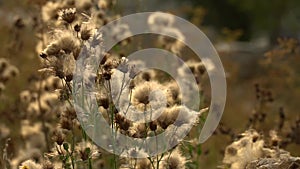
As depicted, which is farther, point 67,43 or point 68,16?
point 68,16

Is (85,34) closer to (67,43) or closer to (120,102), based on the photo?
(67,43)

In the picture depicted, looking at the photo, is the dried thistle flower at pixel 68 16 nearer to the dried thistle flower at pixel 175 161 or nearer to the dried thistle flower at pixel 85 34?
the dried thistle flower at pixel 85 34

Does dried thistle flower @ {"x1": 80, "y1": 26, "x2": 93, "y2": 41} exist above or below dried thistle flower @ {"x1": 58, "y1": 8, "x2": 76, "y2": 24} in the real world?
below

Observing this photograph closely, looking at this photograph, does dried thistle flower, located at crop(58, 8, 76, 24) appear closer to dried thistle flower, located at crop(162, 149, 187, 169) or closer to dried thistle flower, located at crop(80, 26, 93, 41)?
dried thistle flower, located at crop(80, 26, 93, 41)

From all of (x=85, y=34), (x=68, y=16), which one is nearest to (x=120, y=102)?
(x=85, y=34)

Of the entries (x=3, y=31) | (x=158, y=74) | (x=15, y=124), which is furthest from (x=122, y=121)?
(x=3, y=31)

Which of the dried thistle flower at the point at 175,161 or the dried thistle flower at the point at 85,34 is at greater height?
the dried thistle flower at the point at 85,34

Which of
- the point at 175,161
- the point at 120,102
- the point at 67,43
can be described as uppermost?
the point at 67,43

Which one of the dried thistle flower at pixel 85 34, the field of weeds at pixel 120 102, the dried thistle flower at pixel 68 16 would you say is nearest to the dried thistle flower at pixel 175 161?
the field of weeds at pixel 120 102

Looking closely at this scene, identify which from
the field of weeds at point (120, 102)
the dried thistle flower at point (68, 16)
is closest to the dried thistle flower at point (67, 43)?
the field of weeds at point (120, 102)

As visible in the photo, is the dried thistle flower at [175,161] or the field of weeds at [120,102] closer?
the field of weeds at [120,102]

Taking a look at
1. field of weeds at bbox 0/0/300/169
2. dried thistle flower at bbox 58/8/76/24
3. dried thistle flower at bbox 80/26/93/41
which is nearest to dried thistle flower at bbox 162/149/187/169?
field of weeds at bbox 0/0/300/169

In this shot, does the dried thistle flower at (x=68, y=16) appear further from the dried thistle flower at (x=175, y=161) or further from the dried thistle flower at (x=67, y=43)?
the dried thistle flower at (x=175, y=161)

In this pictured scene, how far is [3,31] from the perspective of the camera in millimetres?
8523
